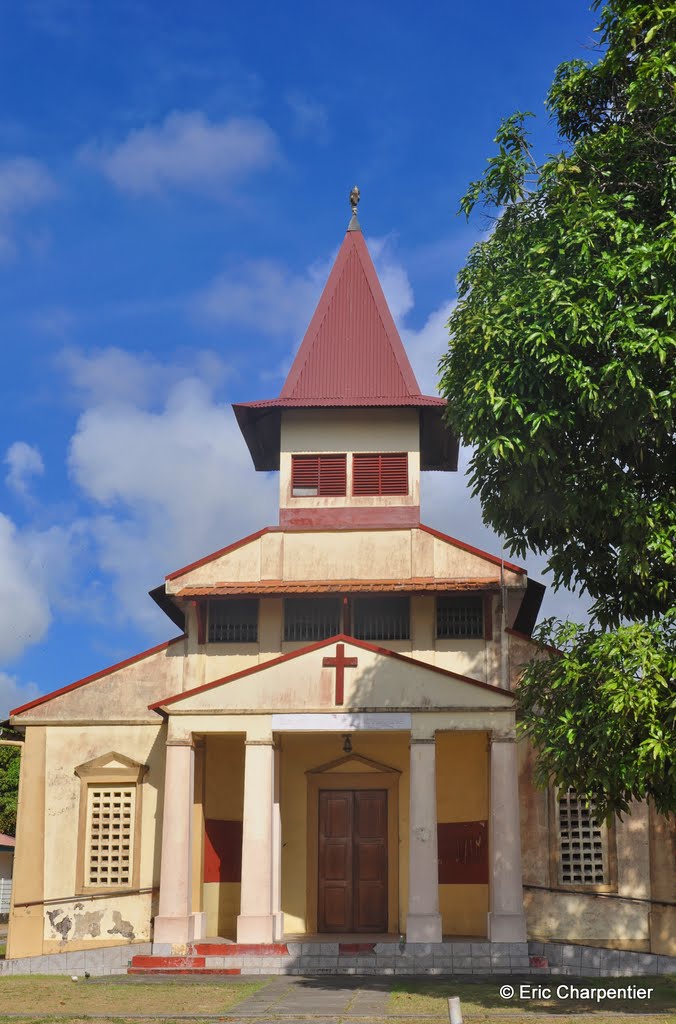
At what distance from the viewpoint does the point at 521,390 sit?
15.1 meters

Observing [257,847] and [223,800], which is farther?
[223,800]

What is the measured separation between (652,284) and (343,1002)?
35.8 ft

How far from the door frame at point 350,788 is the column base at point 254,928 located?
3.45 metres

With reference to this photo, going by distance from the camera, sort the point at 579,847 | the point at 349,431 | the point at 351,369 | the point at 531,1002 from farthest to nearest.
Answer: the point at 351,369
the point at 349,431
the point at 579,847
the point at 531,1002

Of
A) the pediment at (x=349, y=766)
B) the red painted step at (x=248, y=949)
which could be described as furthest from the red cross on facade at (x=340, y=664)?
the red painted step at (x=248, y=949)

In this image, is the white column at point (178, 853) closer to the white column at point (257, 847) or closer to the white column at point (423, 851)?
the white column at point (257, 847)

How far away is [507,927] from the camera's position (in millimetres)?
20438

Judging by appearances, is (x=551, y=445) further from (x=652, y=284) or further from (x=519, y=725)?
(x=519, y=725)

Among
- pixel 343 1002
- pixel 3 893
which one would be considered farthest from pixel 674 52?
pixel 3 893

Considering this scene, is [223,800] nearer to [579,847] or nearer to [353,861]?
[353,861]

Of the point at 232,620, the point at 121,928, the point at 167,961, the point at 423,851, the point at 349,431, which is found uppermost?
the point at 349,431

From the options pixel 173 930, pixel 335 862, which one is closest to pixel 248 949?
pixel 173 930

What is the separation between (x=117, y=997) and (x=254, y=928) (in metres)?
3.69

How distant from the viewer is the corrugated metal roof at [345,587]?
2377 centimetres
